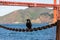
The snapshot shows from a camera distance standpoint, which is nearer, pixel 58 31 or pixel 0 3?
pixel 58 31

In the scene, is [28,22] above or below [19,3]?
above

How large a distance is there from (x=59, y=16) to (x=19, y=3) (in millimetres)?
11003

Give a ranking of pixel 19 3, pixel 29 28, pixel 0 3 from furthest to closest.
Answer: pixel 19 3 → pixel 0 3 → pixel 29 28

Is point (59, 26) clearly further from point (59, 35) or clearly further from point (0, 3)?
point (0, 3)

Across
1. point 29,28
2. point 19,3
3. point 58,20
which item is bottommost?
point 19,3

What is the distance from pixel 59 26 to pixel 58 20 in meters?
0.08

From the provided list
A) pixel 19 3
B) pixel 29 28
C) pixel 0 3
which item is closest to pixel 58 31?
pixel 29 28

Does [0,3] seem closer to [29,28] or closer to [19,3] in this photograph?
[19,3]

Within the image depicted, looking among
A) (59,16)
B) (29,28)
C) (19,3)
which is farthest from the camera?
(19,3)

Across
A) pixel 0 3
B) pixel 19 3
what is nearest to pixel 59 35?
pixel 0 3

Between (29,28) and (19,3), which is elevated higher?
(29,28)

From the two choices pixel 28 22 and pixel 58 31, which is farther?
pixel 28 22

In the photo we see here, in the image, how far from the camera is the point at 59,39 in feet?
10.8

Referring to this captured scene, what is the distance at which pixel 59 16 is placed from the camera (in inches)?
129
